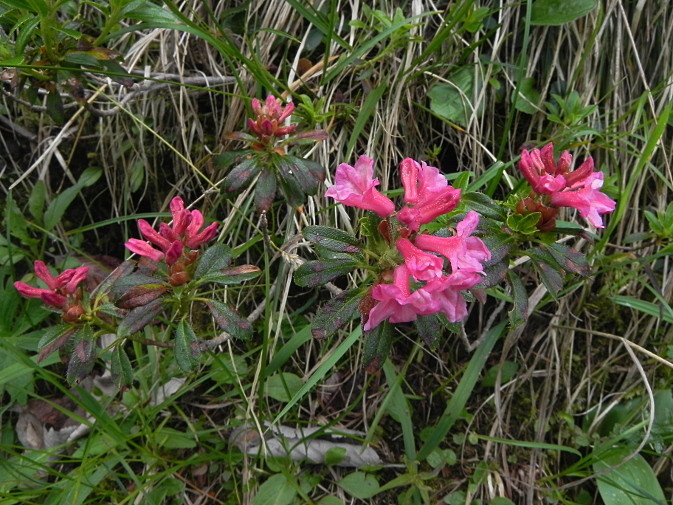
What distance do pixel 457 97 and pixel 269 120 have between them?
686 millimetres

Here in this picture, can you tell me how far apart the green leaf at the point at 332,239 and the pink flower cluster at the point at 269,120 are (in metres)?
0.40

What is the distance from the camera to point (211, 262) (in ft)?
4.81

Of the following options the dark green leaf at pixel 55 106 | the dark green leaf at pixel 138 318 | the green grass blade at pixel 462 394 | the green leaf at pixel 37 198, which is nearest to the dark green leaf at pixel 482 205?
the green grass blade at pixel 462 394

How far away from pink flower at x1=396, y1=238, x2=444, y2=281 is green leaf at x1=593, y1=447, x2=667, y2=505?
1.04 m

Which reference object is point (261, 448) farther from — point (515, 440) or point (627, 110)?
point (627, 110)

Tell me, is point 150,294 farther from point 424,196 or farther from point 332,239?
point 424,196

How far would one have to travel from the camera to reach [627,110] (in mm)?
1965

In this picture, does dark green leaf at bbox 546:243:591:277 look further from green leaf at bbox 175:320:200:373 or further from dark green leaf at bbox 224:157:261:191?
green leaf at bbox 175:320:200:373

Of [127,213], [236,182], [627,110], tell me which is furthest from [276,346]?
[627,110]

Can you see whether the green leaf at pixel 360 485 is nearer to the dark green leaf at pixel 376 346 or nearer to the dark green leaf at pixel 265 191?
the dark green leaf at pixel 376 346

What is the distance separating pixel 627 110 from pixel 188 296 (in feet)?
5.32

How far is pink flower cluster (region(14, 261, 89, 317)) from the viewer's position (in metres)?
1.40

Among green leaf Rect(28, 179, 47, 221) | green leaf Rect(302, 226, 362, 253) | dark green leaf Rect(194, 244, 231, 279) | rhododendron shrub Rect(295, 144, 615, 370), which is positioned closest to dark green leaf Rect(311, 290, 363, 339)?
rhododendron shrub Rect(295, 144, 615, 370)

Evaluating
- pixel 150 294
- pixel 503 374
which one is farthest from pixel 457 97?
pixel 150 294
